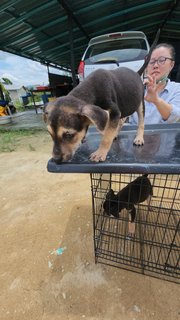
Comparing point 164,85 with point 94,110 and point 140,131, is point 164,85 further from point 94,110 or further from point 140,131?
point 94,110

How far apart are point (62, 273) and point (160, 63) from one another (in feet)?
7.17

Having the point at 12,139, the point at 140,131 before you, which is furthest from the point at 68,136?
the point at 12,139

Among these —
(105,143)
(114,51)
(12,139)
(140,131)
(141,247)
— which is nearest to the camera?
(105,143)

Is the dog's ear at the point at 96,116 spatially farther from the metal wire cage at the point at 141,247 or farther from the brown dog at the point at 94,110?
the metal wire cage at the point at 141,247

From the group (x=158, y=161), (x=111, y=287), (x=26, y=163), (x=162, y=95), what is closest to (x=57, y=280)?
(x=111, y=287)

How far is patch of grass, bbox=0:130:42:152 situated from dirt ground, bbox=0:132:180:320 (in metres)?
2.23

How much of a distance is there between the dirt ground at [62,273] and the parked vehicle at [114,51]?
2.70 metres

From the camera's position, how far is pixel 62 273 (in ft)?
6.05

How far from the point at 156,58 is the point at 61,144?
1487 millimetres

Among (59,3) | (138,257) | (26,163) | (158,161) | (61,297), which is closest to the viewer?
(158,161)

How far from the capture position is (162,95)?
2.24 metres

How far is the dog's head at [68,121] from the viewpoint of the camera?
1.12 meters

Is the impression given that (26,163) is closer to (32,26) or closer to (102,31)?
(32,26)

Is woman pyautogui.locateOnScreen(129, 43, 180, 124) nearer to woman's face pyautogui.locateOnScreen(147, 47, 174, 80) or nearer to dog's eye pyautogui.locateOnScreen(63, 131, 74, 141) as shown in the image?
woman's face pyautogui.locateOnScreen(147, 47, 174, 80)
